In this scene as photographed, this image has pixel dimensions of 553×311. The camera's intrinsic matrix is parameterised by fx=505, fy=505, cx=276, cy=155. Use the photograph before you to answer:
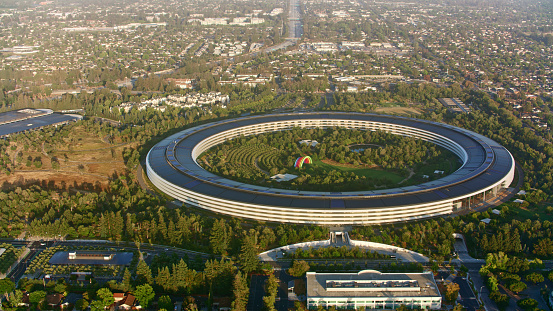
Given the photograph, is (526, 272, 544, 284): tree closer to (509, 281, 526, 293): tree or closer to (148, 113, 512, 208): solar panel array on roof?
(509, 281, 526, 293): tree

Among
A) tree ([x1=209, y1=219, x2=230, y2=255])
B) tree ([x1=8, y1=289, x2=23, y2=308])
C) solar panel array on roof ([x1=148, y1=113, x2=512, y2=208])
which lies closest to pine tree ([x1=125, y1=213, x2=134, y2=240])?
solar panel array on roof ([x1=148, y1=113, x2=512, y2=208])

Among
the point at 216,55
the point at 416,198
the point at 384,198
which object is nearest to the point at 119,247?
the point at 384,198

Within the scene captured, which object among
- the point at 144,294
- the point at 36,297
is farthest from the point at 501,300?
the point at 36,297

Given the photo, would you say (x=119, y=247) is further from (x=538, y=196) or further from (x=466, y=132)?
(x=466, y=132)

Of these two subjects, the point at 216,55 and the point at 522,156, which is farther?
the point at 216,55

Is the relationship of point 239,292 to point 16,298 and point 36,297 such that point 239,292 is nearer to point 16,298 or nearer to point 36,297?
point 36,297
